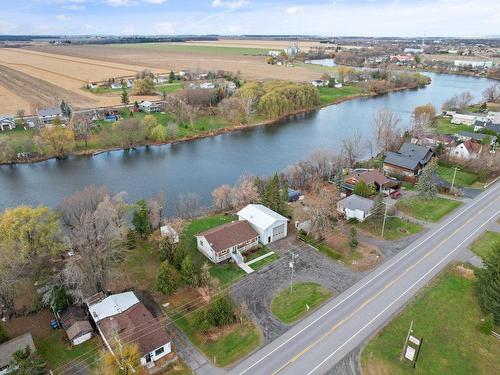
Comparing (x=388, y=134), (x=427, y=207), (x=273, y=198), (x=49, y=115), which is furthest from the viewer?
(x=49, y=115)

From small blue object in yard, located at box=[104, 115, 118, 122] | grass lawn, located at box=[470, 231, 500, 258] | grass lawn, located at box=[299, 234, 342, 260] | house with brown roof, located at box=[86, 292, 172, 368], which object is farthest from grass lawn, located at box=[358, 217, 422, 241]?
small blue object in yard, located at box=[104, 115, 118, 122]

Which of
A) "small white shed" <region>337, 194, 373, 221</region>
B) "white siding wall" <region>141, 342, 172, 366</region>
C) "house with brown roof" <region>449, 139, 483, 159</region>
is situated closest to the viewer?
"white siding wall" <region>141, 342, 172, 366</region>

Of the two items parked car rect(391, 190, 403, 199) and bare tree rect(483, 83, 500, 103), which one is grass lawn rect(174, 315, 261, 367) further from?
bare tree rect(483, 83, 500, 103)

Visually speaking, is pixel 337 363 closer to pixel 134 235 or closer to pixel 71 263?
pixel 71 263

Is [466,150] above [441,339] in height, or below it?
above

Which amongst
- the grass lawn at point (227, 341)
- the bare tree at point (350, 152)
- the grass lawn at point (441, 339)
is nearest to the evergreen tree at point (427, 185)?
the bare tree at point (350, 152)

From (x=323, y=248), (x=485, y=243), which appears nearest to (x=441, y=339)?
(x=323, y=248)

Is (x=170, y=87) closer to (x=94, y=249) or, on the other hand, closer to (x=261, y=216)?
(x=261, y=216)
